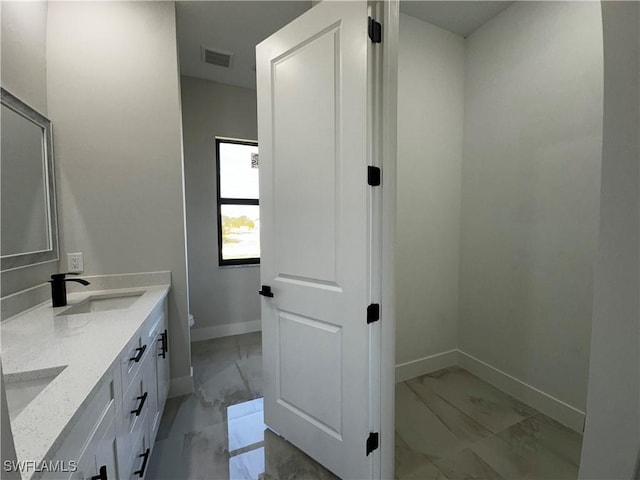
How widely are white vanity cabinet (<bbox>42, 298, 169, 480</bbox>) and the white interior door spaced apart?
632mm

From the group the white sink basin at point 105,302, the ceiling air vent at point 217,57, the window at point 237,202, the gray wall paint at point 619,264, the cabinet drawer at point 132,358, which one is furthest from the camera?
the window at point 237,202

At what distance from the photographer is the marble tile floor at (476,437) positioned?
1.53 metres

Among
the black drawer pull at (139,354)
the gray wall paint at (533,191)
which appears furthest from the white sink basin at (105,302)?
the gray wall paint at (533,191)

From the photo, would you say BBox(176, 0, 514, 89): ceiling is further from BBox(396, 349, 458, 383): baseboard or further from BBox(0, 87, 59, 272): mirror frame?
BBox(396, 349, 458, 383): baseboard

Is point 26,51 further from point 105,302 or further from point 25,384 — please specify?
point 25,384

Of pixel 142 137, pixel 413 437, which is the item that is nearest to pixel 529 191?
pixel 413 437

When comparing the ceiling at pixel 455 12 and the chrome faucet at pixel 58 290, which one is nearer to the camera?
the chrome faucet at pixel 58 290

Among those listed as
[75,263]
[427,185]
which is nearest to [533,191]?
[427,185]

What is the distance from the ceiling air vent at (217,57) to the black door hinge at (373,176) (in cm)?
223

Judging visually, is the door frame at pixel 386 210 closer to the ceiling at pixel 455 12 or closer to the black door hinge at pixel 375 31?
the black door hinge at pixel 375 31

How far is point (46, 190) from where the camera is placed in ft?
5.67

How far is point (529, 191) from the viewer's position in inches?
79.4

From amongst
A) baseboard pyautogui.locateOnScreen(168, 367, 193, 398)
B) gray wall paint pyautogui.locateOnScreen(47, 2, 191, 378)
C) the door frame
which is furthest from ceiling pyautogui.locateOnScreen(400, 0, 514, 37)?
baseboard pyautogui.locateOnScreen(168, 367, 193, 398)

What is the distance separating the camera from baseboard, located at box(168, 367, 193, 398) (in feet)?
7.14
